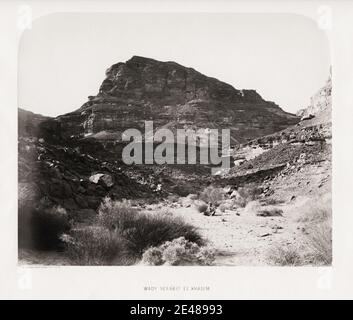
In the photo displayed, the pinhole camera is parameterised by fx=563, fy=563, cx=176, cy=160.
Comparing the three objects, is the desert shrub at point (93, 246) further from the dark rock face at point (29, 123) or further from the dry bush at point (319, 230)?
the dry bush at point (319, 230)

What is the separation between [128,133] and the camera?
31.8 ft

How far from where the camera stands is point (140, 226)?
934 cm

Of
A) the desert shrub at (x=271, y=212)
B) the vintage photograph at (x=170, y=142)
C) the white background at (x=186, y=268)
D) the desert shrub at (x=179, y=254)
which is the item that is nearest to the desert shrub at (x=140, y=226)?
the vintage photograph at (x=170, y=142)

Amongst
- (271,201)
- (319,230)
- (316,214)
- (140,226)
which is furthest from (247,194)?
(140,226)

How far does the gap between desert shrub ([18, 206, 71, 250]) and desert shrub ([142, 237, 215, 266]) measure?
145 cm

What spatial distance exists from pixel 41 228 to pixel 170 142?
2598 mm

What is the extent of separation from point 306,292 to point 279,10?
451 centimetres

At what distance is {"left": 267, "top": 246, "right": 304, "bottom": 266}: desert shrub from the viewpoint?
355 inches

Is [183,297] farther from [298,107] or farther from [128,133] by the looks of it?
[298,107]

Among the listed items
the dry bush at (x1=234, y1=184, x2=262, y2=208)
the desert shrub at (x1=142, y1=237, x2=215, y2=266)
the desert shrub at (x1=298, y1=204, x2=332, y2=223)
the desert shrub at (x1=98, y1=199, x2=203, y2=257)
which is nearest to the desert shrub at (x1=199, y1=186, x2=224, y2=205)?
the dry bush at (x1=234, y1=184, x2=262, y2=208)

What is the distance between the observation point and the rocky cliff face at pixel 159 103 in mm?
9742

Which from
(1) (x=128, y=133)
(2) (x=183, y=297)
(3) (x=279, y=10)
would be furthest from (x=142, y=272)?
(3) (x=279, y=10)

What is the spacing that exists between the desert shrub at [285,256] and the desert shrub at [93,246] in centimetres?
240

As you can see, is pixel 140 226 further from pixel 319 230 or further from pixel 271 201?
pixel 319 230
